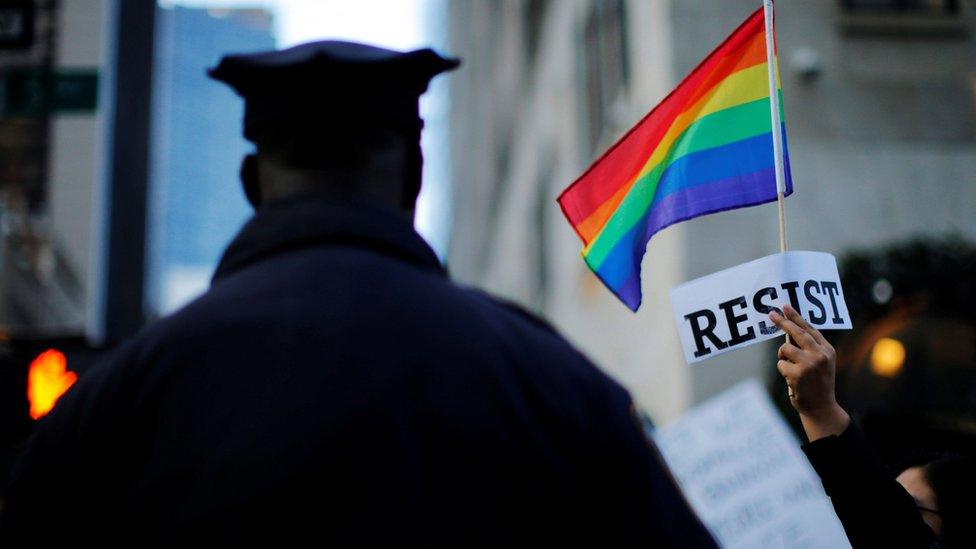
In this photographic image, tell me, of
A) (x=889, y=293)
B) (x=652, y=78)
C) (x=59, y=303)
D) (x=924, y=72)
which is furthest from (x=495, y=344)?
(x=59, y=303)

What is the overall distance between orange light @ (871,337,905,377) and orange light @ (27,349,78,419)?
6085 millimetres

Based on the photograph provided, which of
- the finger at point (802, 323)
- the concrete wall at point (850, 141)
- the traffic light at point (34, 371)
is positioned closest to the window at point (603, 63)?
Answer: the concrete wall at point (850, 141)

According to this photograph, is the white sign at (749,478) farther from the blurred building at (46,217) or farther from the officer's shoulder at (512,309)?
the blurred building at (46,217)

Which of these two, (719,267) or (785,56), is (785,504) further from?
(785,56)

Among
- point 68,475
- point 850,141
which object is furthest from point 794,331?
point 850,141

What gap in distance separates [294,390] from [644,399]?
10242mm

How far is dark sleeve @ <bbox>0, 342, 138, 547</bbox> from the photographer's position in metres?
1.56

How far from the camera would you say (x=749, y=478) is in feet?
18.7

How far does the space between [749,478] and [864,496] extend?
3242 mm

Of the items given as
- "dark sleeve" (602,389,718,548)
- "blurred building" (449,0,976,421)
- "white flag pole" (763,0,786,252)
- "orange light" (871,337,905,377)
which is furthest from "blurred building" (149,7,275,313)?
"dark sleeve" (602,389,718,548)

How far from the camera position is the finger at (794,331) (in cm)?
258

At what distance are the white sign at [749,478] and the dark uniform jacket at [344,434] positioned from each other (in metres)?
3.52

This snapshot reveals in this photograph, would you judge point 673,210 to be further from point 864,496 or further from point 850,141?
point 850,141

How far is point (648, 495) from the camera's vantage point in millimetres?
1583
